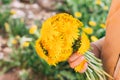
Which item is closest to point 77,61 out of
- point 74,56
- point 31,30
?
point 74,56

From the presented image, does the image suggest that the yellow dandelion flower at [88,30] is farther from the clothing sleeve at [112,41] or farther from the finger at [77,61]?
the finger at [77,61]

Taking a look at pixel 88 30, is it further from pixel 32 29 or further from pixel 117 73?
pixel 117 73

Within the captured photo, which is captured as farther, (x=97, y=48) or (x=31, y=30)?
(x=31, y=30)

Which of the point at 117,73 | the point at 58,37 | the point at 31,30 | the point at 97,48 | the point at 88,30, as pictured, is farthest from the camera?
the point at 31,30

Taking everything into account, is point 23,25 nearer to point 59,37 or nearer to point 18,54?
point 18,54

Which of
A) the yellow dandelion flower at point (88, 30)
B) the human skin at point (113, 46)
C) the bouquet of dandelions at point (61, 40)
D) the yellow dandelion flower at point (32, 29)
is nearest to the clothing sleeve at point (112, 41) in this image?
the human skin at point (113, 46)

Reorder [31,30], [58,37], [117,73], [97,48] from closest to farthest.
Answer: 1. [58,37]
2. [117,73]
3. [97,48]
4. [31,30]

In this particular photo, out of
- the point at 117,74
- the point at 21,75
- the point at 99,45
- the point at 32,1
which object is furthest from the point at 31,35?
the point at 117,74
